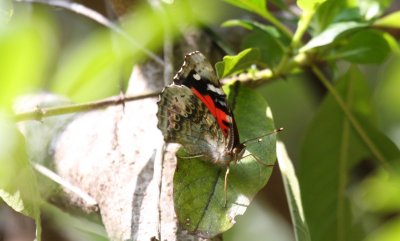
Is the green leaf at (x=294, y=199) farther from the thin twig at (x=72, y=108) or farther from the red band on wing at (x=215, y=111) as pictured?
the thin twig at (x=72, y=108)

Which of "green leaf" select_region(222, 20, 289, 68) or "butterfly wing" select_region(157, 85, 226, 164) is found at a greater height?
"green leaf" select_region(222, 20, 289, 68)

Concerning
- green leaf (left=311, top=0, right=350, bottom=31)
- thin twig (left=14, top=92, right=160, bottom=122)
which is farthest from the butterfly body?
green leaf (left=311, top=0, right=350, bottom=31)

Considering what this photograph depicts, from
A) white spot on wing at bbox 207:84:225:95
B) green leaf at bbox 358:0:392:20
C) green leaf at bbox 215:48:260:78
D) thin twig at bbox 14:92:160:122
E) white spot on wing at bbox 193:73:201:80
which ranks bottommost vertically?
white spot on wing at bbox 207:84:225:95

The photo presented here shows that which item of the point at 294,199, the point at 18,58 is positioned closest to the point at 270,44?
the point at 294,199

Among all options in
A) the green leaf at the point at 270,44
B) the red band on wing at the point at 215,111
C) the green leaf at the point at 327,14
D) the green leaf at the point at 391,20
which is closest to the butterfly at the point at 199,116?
the red band on wing at the point at 215,111

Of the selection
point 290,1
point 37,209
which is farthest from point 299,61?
point 290,1

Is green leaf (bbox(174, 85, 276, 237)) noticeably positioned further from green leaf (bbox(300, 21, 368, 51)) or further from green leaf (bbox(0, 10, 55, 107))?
green leaf (bbox(0, 10, 55, 107))
